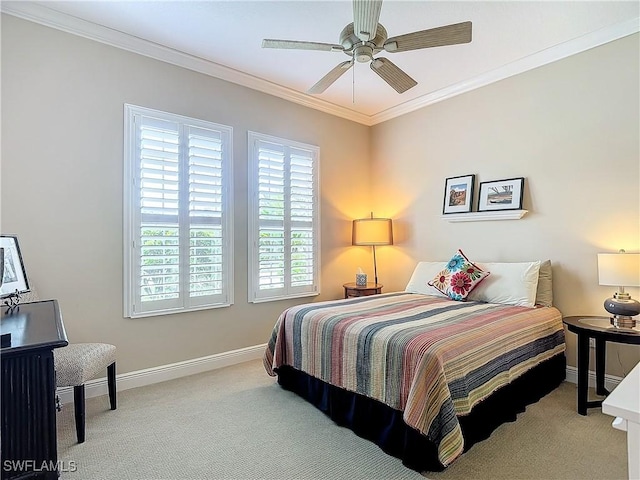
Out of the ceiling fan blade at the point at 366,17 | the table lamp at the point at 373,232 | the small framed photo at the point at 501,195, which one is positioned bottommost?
the table lamp at the point at 373,232

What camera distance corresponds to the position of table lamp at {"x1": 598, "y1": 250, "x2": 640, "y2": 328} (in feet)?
8.10

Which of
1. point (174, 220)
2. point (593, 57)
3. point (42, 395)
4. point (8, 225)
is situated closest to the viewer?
point (42, 395)

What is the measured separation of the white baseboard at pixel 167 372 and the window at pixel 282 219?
57 cm

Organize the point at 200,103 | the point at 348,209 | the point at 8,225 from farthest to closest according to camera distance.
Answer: the point at 348,209
the point at 200,103
the point at 8,225

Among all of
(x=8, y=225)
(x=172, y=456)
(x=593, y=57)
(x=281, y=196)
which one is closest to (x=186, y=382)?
(x=172, y=456)

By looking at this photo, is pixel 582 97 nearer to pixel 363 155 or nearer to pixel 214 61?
pixel 363 155

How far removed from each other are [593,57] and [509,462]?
3.20 m

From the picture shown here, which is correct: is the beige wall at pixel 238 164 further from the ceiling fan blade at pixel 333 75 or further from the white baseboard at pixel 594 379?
the ceiling fan blade at pixel 333 75

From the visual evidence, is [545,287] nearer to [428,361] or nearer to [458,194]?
[458,194]

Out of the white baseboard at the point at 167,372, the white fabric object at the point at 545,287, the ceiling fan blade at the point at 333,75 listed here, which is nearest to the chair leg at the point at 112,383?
the white baseboard at the point at 167,372

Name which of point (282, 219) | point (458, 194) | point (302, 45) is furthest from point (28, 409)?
point (458, 194)

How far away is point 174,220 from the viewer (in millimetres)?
3189

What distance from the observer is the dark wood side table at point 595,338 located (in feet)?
7.72

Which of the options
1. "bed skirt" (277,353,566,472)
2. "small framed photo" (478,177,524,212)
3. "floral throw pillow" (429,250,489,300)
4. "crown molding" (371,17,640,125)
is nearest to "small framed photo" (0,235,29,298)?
"bed skirt" (277,353,566,472)
